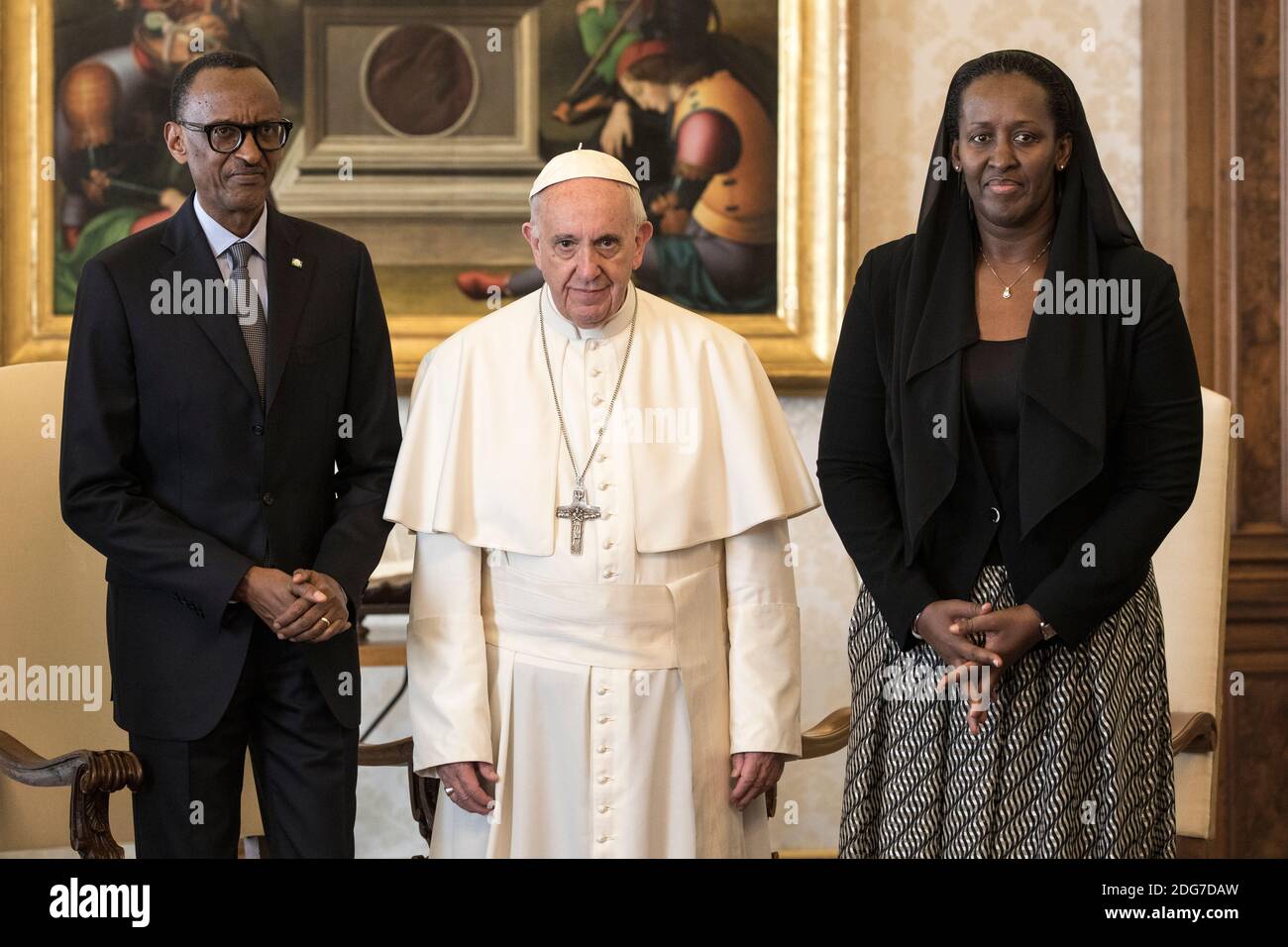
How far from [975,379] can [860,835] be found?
32.5 inches

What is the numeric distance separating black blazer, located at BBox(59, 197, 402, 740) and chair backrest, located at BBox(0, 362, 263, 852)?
2.70 ft

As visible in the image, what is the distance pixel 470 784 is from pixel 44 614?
4.92 feet

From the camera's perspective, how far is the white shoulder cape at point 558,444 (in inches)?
115

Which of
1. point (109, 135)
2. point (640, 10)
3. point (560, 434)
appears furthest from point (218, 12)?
point (560, 434)

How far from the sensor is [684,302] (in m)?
4.81

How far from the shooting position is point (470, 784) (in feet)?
9.30

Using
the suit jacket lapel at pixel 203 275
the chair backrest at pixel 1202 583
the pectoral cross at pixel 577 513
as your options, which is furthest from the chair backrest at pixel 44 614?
the chair backrest at pixel 1202 583

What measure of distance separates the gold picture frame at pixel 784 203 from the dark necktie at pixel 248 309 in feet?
5.77

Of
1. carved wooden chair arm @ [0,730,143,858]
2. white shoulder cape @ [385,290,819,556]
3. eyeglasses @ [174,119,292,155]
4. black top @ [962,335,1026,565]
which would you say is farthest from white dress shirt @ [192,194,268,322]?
black top @ [962,335,1026,565]

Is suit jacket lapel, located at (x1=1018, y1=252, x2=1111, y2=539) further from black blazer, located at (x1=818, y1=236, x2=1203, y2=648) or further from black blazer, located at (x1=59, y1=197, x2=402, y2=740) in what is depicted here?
black blazer, located at (x1=59, y1=197, x2=402, y2=740)

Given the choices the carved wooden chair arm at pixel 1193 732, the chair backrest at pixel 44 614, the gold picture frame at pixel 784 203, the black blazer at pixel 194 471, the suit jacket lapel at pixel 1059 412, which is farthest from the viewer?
the gold picture frame at pixel 784 203

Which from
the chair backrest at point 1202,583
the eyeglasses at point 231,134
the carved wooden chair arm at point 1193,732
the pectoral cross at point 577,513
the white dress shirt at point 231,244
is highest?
the eyeglasses at point 231,134

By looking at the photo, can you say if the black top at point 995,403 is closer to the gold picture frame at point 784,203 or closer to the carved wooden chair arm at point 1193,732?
the carved wooden chair arm at point 1193,732
